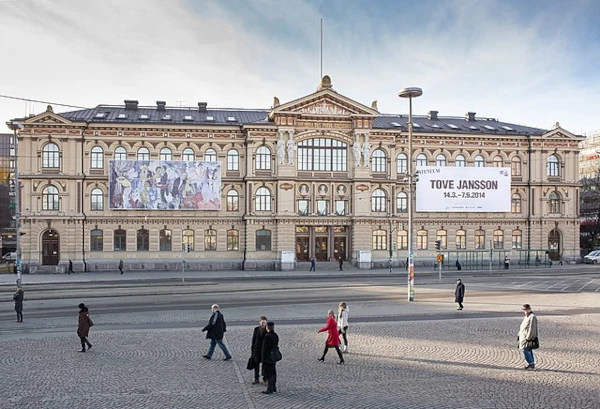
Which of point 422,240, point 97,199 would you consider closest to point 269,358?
point 97,199

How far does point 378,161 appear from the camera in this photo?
6000 centimetres

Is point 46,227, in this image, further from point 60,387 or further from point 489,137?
point 489,137

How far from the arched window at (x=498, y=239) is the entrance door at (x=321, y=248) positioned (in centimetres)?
2119

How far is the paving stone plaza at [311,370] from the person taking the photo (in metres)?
13.0

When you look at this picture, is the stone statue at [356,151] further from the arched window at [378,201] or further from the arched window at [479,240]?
the arched window at [479,240]

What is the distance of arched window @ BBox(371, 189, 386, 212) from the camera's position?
2347 inches

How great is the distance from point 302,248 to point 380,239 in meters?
9.26

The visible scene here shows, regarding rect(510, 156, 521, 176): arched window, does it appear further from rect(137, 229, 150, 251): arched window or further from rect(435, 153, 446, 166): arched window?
rect(137, 229, 150, 251): arched window

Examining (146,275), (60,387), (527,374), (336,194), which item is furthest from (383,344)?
(336,194)

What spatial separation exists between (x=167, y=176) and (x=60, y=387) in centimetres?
4394

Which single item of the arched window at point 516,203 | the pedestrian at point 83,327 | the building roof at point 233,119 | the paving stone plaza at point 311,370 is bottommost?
the paving stone plaza at point 311,370

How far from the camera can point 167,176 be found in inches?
2221

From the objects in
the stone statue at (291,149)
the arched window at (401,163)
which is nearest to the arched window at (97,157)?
the stone statue at (291,149)

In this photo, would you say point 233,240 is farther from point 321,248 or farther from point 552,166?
point 552,166
